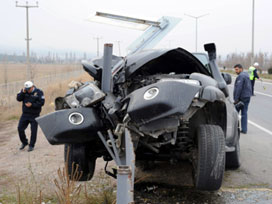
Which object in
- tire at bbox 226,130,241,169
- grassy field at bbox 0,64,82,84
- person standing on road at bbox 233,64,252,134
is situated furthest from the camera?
grassy field at bbox 0,64,82,84

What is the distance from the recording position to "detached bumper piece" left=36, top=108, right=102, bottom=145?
143 inches

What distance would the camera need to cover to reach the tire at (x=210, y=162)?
139 inches

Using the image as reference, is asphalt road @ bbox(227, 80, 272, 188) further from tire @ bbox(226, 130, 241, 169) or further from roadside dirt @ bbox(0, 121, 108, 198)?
roadside dirt @ bbox(0, 121, 108, 198)

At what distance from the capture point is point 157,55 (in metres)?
4.27

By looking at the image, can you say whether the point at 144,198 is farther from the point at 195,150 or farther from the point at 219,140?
the point at 219,140

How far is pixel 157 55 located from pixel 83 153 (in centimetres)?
145

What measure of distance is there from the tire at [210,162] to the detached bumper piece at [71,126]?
110cm

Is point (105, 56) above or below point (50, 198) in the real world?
above

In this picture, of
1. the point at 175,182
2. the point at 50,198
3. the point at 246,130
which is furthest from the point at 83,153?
the point at 246,130

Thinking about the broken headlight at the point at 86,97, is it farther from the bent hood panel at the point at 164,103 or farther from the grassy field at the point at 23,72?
the grassy field at the point at 23,72

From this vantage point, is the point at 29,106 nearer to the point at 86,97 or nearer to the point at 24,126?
the point at 24,126

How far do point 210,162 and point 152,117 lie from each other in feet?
2.74

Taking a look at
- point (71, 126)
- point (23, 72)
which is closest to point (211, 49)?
point (71, 126)

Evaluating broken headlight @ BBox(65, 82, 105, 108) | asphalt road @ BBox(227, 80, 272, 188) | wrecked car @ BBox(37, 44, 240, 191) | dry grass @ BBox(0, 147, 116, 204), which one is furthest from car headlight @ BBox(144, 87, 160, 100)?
asphalt road @ BBox(227, 80, 272, 188)
